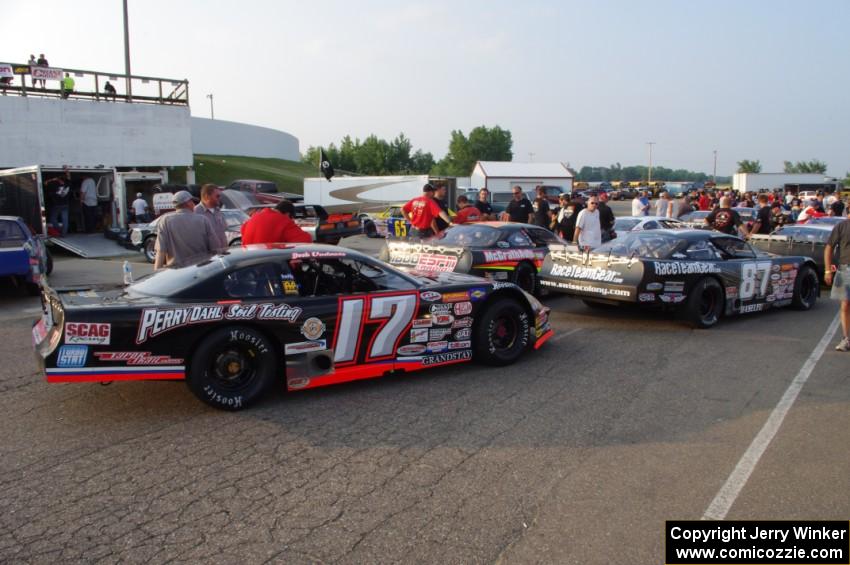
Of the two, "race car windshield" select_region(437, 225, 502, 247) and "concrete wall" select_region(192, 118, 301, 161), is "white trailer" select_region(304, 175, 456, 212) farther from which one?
"concrete wall" select_region(192, 118, 301, 161)

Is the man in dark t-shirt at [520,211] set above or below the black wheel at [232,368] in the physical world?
above

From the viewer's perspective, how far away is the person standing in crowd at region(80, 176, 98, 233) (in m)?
18.2

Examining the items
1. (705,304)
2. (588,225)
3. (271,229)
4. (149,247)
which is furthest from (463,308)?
(149,247)

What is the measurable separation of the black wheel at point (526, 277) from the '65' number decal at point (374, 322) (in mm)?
4400

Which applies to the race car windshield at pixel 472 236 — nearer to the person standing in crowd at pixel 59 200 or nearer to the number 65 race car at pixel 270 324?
the number 65 race car at pixel 270 324

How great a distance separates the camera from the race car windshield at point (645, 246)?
8.32 m

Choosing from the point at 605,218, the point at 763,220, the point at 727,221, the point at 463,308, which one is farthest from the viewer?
the point at 763,220

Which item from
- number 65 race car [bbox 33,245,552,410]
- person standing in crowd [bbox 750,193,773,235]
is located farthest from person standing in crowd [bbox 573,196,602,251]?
person standing in crowd [bbox 750,193,773,235]

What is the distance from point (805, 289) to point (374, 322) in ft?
23.8

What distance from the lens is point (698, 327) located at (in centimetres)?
820

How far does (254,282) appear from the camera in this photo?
5.31m

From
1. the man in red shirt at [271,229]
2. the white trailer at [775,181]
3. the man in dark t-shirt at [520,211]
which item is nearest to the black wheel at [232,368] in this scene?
the man in red shirt at [271,229]

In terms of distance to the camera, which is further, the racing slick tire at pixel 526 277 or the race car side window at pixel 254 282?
the racing slick tire at pixel 526 277

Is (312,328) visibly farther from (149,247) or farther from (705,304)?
(149,247)
